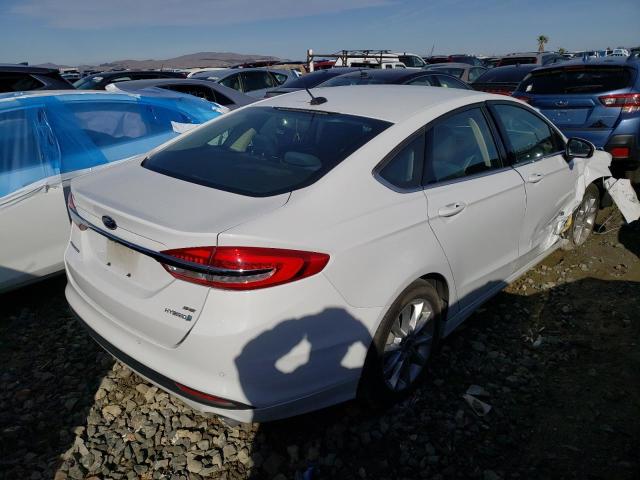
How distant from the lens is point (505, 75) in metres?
9.95

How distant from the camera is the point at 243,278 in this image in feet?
5.93

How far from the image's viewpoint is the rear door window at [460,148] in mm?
2598

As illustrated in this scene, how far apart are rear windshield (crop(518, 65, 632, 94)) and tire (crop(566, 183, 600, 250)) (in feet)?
5.83

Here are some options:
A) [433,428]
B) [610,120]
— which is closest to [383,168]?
[433,428]

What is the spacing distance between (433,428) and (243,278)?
1.39 m

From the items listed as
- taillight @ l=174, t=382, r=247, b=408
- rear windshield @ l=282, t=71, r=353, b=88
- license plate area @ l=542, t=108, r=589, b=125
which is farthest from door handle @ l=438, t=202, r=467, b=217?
rear windshield @ l=282, t=71, r=353, b=88

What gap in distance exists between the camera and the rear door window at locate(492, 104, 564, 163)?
10.6 ft

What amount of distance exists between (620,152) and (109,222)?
18.1 ft

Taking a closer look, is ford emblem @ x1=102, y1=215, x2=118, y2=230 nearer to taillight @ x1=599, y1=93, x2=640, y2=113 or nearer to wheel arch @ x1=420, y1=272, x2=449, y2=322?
wheel arch @ x1=420, y1=272, x2=449, y2=322

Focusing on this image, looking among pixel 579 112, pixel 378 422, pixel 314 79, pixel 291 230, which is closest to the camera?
pixel 291 230

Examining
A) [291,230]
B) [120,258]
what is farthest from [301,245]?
[120,258]

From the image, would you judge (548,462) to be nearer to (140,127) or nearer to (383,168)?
(383,168)

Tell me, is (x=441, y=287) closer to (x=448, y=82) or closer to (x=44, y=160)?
(x=44, y=160)

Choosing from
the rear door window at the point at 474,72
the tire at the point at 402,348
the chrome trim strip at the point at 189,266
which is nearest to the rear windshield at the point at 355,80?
the tire at the point at 402,348
